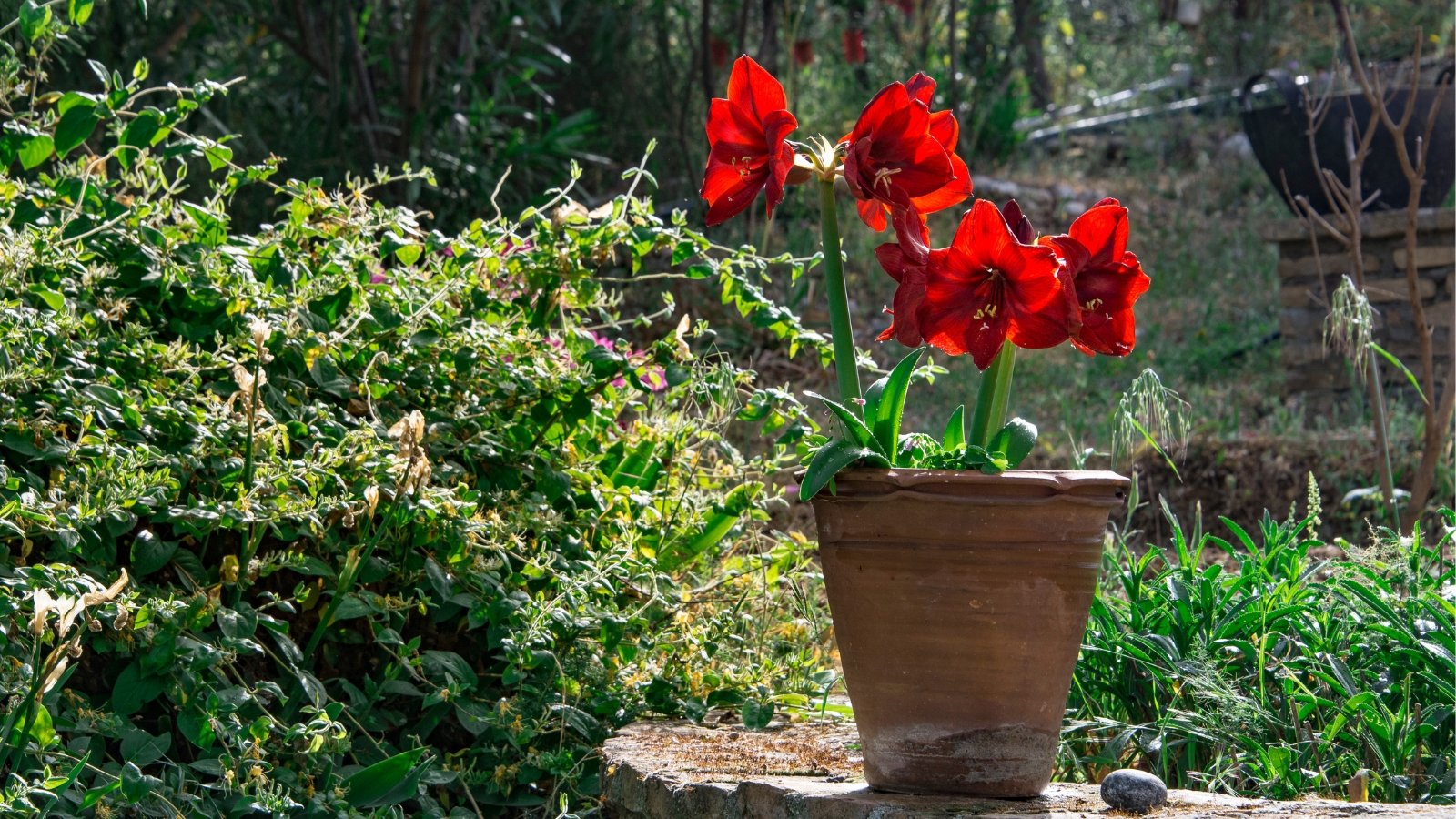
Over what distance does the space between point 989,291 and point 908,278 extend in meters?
0.10

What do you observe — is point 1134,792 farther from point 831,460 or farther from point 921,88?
point 921,88

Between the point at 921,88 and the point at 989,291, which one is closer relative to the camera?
the point at 989,291

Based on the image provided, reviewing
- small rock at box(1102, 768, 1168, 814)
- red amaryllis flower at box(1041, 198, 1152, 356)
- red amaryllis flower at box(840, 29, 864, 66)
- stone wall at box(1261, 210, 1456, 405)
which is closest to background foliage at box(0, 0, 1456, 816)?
small rock at box(1102, 768, 1168, 814)

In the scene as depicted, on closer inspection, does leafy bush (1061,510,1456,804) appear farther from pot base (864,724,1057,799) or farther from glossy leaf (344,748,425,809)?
glossy leaf (344,748,425,809)

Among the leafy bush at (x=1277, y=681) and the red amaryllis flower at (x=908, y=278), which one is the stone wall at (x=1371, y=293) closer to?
the leafy bush at (x=1277, y=681)

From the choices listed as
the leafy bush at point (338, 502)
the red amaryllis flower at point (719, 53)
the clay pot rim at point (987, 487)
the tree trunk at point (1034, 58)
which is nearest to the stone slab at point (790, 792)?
the leafy bush at point (338, 502)

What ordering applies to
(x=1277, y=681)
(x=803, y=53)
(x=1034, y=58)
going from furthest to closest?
(x=1034, y=58) < (x=803, y=53) < (x=1277, y=681)

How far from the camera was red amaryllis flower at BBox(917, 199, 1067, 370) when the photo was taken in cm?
150

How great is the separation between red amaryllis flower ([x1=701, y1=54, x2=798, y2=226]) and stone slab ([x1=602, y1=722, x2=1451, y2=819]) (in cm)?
69

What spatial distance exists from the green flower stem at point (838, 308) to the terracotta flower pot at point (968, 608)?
14 cm

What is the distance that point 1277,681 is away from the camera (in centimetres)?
198

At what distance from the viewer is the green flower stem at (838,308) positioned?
64.7 inches

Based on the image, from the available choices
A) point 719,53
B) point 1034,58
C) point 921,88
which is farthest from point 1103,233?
point 1034,58

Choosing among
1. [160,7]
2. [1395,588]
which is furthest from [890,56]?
[1395,588]
